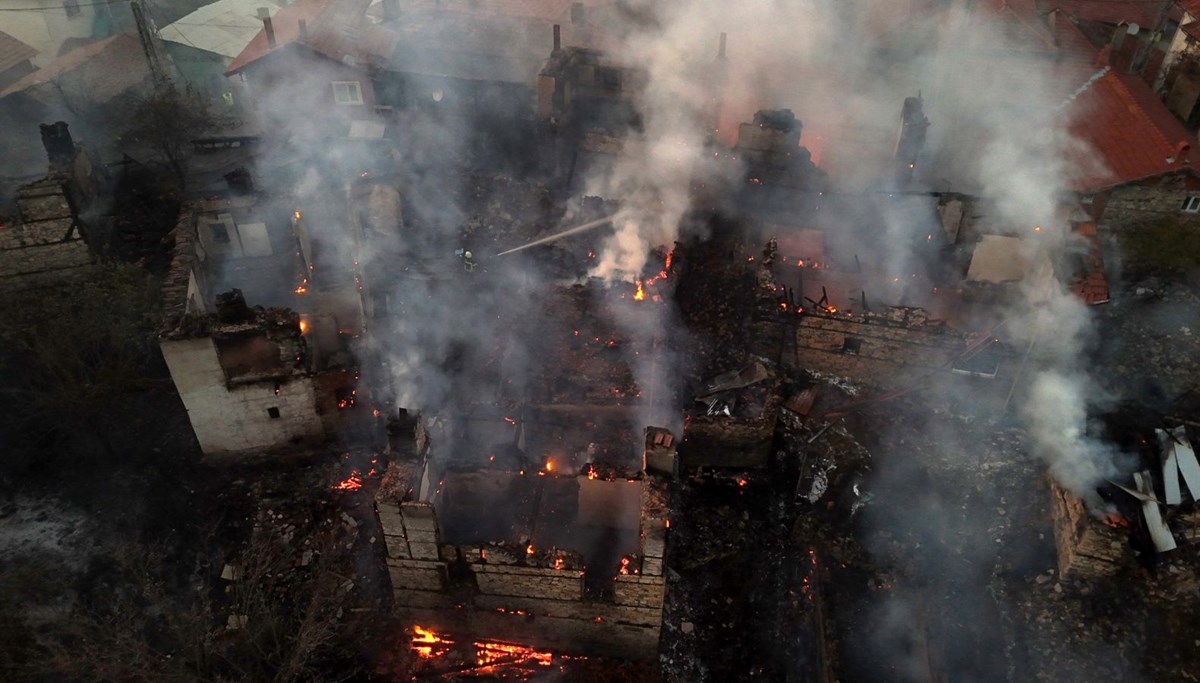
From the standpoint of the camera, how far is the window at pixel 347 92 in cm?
3006

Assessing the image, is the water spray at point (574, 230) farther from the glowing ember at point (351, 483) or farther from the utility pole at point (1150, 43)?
the utility pole at point (1150, 43)

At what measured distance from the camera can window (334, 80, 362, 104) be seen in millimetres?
30062

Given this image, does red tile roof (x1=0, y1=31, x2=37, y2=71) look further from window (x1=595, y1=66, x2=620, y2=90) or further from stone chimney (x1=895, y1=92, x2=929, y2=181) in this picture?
stone chimney (x1=895, y1=92, x2=929, y2=181)

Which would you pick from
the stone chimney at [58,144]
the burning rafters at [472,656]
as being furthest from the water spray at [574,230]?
the stone chimney at [58,144]

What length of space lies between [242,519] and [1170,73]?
1335 inches

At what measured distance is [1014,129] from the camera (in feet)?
83.2

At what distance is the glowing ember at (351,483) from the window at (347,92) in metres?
19.5

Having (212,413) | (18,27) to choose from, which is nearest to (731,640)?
(212,413)

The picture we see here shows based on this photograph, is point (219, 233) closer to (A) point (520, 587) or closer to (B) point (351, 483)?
(B) point (351, 483)

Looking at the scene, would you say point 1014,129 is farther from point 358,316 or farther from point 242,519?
point 242,519

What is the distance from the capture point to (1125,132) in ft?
73.8

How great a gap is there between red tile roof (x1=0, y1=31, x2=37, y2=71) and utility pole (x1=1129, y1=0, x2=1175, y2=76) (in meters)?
47.6

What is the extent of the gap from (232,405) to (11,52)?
30.8m

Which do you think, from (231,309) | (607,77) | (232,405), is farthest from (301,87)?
(232,405)
